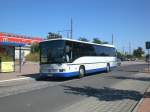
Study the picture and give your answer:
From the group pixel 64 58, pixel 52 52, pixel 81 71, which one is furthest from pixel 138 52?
pixel 64 58

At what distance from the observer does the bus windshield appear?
22906 millimetres

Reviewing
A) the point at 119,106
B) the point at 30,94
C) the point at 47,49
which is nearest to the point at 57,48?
the point at 47,49

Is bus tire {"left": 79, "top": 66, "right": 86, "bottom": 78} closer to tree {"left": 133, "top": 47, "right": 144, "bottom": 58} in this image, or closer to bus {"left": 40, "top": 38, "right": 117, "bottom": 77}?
bus {"left": 40, "top": 38, "right": 117, "bottom": 77}

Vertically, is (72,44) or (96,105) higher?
(72,44)

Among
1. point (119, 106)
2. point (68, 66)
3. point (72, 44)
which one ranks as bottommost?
point (119, 106)

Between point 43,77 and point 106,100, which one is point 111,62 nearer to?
point 43,77

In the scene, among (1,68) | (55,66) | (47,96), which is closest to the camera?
(47,96)

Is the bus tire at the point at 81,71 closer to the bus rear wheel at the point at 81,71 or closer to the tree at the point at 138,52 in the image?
the bus rear wheel at the point at 81,71

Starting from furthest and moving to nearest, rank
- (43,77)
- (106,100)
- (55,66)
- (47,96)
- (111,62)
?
(111,62), (43,77), (55,66), (47,96), (106,100)

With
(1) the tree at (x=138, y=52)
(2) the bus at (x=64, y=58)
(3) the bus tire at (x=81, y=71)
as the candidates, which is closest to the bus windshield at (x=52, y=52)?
(2) the bus at (x=64, y=58)

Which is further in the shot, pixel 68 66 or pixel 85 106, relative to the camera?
pixel 68 66

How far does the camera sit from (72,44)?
24.2 m

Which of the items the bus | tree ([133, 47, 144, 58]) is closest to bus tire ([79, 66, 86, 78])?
the bus

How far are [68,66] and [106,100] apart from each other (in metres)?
9.75
